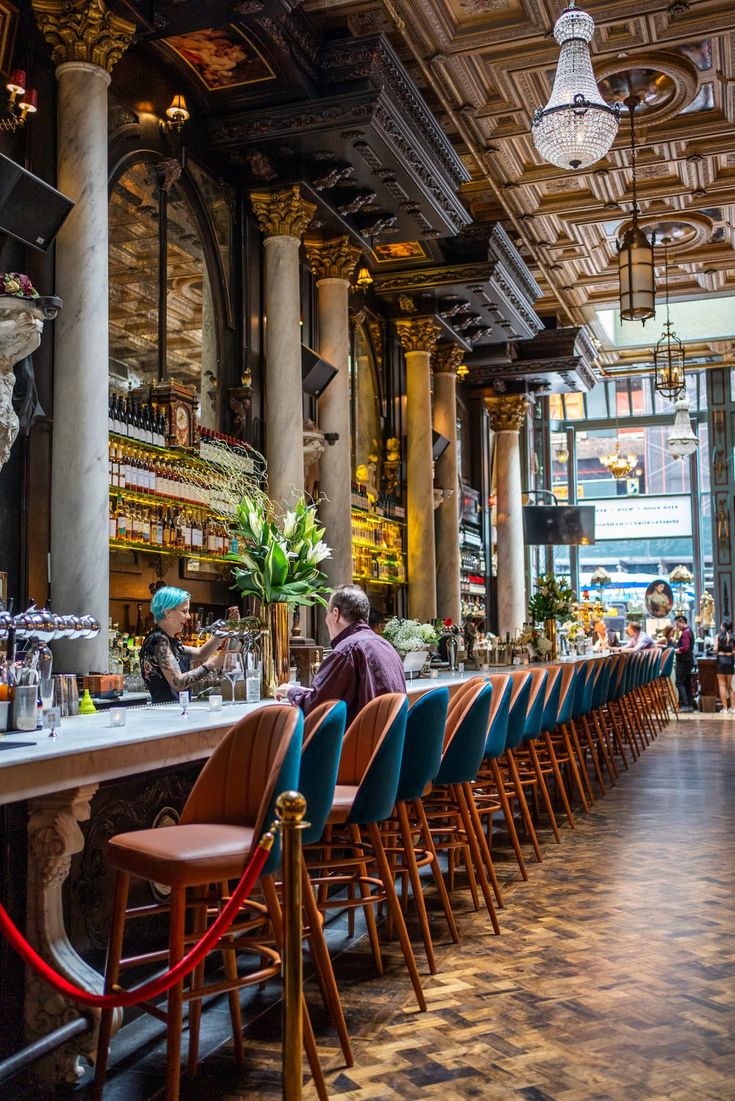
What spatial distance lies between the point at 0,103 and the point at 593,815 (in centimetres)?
544

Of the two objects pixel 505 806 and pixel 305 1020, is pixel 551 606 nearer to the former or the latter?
pixel 505 806

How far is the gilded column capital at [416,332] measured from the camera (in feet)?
39.6

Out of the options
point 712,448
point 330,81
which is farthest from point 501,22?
point 712,448

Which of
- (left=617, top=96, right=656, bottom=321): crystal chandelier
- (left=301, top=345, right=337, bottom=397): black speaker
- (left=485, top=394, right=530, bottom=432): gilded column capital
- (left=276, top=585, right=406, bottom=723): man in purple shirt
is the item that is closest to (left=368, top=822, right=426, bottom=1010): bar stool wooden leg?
(left=276, top=585, right=406, bottom=723): man in purple shirt

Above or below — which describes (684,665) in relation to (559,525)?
below

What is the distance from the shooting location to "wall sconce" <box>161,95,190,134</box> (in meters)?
7.11

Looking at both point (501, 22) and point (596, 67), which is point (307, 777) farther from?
point (596, 67)

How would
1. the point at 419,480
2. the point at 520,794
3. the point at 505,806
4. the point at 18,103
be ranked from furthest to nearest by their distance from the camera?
the point at 419,480 < the point at 18,103 < the point at 520,794 < the point at 505,806

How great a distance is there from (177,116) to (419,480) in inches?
233

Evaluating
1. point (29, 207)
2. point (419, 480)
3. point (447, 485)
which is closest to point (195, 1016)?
point (29, 207)

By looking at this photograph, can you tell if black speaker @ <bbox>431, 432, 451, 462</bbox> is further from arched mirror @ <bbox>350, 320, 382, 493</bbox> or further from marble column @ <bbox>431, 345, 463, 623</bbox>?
arched mirror @ <bbox>350, 320, 382, 493</bbox>

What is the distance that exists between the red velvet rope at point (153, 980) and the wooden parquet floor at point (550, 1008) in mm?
729

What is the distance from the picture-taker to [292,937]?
2.04 meters

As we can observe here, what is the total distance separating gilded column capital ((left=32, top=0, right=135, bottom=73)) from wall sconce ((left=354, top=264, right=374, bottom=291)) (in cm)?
498
